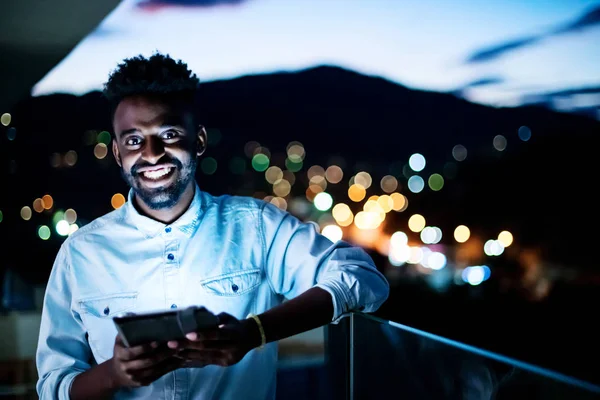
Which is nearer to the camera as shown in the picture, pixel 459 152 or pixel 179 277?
pixel 179 277

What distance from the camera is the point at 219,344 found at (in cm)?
120

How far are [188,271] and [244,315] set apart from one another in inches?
7.7

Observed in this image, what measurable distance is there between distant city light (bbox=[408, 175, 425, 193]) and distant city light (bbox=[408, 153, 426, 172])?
256 centimetres

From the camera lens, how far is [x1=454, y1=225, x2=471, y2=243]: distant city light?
42594 millimetres

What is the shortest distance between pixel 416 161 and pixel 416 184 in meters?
4.32

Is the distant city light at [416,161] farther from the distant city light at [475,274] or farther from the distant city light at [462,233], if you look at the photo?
the distant city light at [475,274]

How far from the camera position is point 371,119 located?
80.0 feet

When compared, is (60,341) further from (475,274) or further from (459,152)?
(459,152)

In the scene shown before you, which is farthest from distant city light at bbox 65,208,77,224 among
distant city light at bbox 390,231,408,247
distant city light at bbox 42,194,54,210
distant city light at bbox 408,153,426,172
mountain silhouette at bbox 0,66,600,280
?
distant city light at bbox 390,231,408,247

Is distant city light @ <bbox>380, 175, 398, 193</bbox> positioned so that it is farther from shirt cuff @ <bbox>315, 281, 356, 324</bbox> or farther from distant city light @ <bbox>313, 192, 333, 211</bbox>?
shirt cuff @ <bbox>315, 281, 356, 324</bbox>

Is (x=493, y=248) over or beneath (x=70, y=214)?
beneath

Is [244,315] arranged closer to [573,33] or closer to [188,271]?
[188,271]

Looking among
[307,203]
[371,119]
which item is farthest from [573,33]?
[307,203]

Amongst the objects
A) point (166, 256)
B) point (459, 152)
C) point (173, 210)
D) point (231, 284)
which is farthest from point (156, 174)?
point (459, 152)
